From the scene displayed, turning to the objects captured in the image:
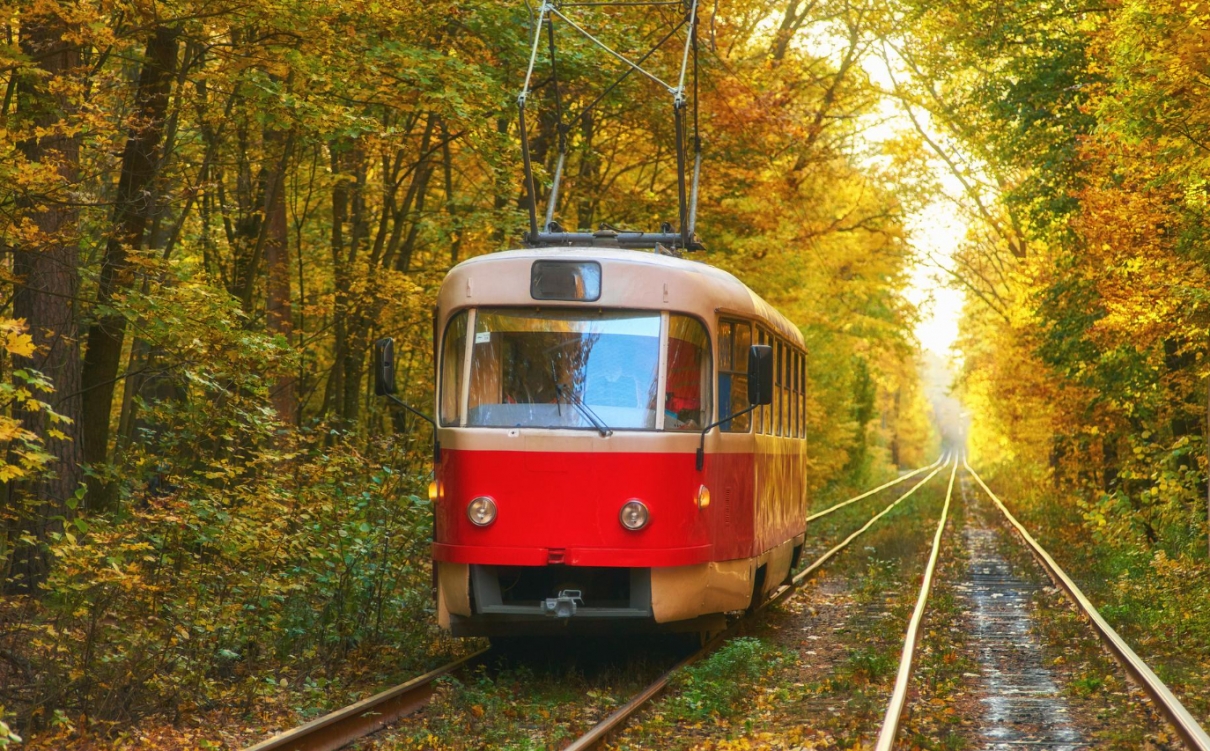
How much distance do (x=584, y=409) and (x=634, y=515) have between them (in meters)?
0.81

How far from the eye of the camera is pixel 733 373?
11188 mm

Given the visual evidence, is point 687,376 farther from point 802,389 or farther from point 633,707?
point 802,389

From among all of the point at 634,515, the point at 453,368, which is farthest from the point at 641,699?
the point at 453,368

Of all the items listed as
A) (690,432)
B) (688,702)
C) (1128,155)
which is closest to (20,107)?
(690,432)

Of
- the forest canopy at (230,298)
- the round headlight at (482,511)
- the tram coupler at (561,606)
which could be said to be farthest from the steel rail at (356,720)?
the round headlight at (482,511)

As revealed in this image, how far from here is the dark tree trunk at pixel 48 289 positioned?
414 inches

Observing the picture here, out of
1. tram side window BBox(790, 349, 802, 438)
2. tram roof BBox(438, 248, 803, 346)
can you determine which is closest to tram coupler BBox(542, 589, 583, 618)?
tram roof BBox(438, 248, 803, 346)

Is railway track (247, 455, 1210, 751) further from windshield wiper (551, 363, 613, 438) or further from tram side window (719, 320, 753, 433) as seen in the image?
tram side window (719, 320, 753, 433)

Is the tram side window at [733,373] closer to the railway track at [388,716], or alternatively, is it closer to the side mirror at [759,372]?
the side mirror at [759,372]

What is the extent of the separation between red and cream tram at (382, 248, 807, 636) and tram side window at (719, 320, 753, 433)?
17 cm

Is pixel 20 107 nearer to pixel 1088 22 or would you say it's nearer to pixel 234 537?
pixel 234 537

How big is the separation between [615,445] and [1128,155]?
774 centimetres

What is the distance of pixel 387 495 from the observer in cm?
1402

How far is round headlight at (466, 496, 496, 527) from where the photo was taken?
10.1 meters
